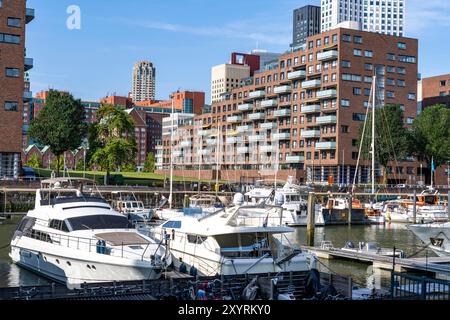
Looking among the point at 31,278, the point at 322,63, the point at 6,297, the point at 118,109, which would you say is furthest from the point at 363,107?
the point at 6,297

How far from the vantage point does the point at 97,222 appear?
30344 mm

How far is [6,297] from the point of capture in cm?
1900

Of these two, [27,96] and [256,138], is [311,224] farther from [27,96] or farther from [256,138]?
[256,138]

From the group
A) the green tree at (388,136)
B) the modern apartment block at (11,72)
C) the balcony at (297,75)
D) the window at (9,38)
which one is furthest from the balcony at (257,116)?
the window at (9,38)

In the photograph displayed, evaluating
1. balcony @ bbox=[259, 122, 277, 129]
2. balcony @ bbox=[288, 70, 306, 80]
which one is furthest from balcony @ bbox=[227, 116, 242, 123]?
balcony @ bbox=[288, 70, 306, 80]

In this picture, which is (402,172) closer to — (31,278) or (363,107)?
(363,107)

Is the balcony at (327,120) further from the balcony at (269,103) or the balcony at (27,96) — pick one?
the balcony at (27,96)

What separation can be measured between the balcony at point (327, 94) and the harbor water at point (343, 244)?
4796 centimetres

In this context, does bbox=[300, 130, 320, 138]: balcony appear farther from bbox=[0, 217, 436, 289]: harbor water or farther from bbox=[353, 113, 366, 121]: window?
bbox=[0, 217, 436, 289]: harbor water

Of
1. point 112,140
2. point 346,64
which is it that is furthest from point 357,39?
point 112,140

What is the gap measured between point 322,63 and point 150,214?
225 ft

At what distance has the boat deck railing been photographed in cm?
2677

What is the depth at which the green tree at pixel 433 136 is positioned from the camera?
113 m

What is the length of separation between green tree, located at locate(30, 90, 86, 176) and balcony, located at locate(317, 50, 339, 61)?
157ft
